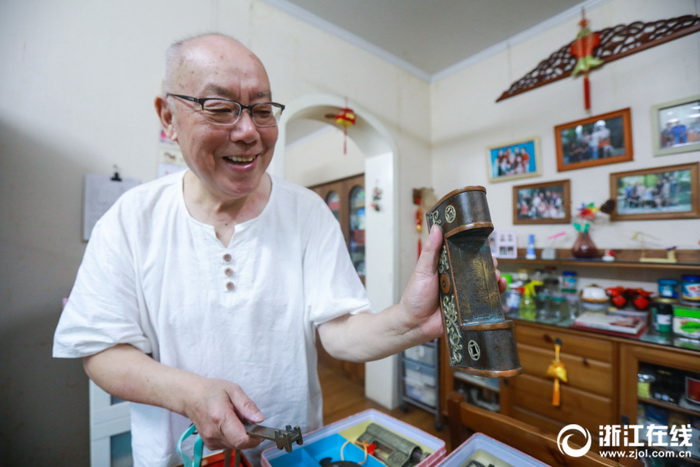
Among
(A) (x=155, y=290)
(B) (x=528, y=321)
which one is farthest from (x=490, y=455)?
(B) (x=528, y=321)

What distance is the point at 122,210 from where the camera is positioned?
791mm

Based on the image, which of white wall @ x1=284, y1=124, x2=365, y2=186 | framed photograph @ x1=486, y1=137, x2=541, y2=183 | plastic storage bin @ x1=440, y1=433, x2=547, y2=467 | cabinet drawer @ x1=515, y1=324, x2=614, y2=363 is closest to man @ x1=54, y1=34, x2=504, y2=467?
plastic storage bin @ x1=440, y1=433, x2=547, y2=467

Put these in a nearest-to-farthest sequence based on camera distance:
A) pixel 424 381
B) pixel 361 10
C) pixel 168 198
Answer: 1. pixel 168 198
2. pixel 361 10
3. pixel 424 381

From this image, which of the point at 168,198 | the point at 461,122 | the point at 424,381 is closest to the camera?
the point at 168,198

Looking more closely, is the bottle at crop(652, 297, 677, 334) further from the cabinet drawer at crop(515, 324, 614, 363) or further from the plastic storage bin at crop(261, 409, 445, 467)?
the plastic storage bin at crop(261, 409, 445, 467)

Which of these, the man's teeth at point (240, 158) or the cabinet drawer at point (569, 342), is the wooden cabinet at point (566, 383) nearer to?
the cabinet drawer at point (569, 342)

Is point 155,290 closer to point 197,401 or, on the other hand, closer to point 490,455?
point 197,401

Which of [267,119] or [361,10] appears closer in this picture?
[267,119]

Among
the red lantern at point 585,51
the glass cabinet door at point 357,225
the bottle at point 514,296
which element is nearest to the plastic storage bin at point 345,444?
the bottle at point 514,296

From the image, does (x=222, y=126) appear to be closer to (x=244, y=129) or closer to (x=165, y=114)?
(x=244, y=129)

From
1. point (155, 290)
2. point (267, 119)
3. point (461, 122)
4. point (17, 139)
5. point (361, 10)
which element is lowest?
point (155, 290)

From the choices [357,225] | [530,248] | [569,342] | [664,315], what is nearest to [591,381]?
[569,342]

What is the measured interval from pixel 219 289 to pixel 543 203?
2.49m

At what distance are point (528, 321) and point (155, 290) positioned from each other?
2.14 m
